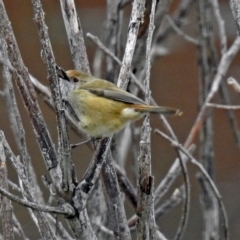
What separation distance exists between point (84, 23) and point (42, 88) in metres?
2.76

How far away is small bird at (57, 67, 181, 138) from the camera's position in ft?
7.75

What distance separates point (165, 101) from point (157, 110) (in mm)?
3603

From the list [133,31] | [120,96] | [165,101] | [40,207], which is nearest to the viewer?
[40,207]

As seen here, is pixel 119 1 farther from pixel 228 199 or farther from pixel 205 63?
pixel 228 199

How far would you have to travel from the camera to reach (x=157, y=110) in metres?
2.15

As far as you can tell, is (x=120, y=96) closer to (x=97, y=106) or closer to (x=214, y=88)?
(x=97, y=106)

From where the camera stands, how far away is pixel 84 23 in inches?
210

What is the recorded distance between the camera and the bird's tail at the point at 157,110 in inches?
81.6

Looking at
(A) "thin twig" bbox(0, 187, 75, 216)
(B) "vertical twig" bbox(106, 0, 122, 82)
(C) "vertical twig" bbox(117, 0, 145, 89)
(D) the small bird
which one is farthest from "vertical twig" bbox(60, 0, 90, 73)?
(A) "thin twig" bbox(0, 187, 75, 216)

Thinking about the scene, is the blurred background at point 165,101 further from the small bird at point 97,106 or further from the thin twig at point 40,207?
the thin twig at point 40,207

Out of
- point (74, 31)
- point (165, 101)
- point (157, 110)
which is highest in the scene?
point (165, 101)

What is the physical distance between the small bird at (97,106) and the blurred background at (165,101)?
9.77ft

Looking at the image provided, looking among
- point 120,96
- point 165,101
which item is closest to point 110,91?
point 120,96

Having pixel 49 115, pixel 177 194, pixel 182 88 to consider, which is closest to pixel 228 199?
pixel 182 88
